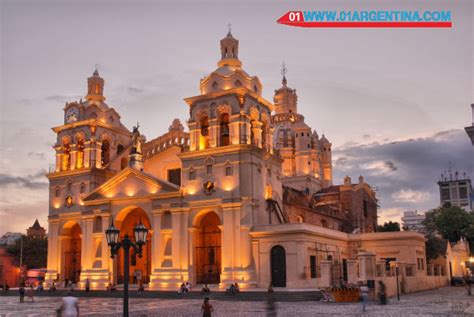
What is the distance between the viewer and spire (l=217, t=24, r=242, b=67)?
169 feet

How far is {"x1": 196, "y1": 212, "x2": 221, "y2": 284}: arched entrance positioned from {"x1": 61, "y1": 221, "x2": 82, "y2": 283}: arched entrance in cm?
1303

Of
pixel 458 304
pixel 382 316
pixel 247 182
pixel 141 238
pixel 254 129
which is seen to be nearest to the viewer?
pixel 141 238

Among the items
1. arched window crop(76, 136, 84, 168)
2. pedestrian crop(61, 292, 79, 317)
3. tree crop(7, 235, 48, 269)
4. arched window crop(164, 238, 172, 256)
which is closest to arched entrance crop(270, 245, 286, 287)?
arched window crop(164, 238, 172, 256)

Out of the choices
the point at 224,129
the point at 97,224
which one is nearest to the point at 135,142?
the point at 97,224

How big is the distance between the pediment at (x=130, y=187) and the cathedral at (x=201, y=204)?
94 mm

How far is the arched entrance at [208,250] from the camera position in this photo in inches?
→ 1898

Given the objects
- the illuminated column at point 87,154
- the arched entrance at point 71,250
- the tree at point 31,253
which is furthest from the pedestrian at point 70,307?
the tree at point 31,253

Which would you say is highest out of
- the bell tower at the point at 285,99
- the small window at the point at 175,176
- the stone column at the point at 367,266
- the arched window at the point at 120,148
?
the bell tower at the point at 285,99

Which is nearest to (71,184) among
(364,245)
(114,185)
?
(114,185)

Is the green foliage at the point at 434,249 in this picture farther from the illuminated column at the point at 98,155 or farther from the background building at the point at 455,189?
the background building at the point at 455,189

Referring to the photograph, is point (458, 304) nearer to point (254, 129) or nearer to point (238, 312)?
A: point (238, 312)

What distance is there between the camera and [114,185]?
51.7 m

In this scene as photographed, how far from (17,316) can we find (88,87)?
34920mm

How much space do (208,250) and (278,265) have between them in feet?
25.1
